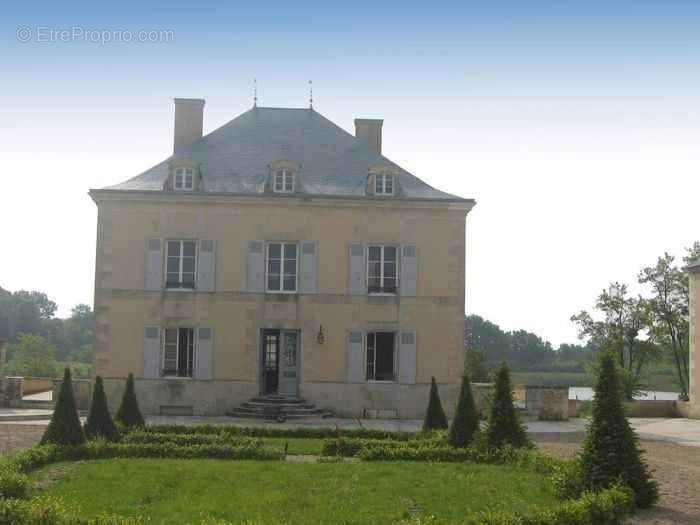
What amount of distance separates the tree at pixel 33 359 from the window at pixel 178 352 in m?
16.7

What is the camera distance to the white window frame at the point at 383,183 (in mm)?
25031

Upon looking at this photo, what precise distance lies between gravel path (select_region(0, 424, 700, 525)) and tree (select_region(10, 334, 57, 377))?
1969 centimetres

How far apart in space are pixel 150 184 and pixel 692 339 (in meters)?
18.0

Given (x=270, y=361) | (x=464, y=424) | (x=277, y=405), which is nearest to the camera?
(x=464, y=424)

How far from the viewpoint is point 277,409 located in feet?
76.7

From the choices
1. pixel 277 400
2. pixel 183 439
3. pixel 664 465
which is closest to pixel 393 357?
pixel 277 400

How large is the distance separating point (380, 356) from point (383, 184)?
195 inches

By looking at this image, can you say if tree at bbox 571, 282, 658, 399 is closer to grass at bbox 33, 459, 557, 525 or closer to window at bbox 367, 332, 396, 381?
window at bbox 367, 332, 396, 381

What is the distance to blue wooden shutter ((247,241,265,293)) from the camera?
24422mm

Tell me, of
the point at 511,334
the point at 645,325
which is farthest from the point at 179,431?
the point at 511,334

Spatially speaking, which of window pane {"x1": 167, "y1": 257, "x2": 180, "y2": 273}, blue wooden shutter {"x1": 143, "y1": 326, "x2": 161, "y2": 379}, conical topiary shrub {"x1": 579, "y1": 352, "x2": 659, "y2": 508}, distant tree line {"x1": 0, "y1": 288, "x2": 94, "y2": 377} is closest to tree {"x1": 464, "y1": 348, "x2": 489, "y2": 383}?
window pane {"x1": 167, "y1": 257, "x2": 180, "y2": 273}

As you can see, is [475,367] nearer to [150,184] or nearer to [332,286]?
[332,286]

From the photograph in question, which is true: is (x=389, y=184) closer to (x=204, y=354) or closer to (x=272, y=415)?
(x=204, y=354)

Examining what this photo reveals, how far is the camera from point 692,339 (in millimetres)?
28469
